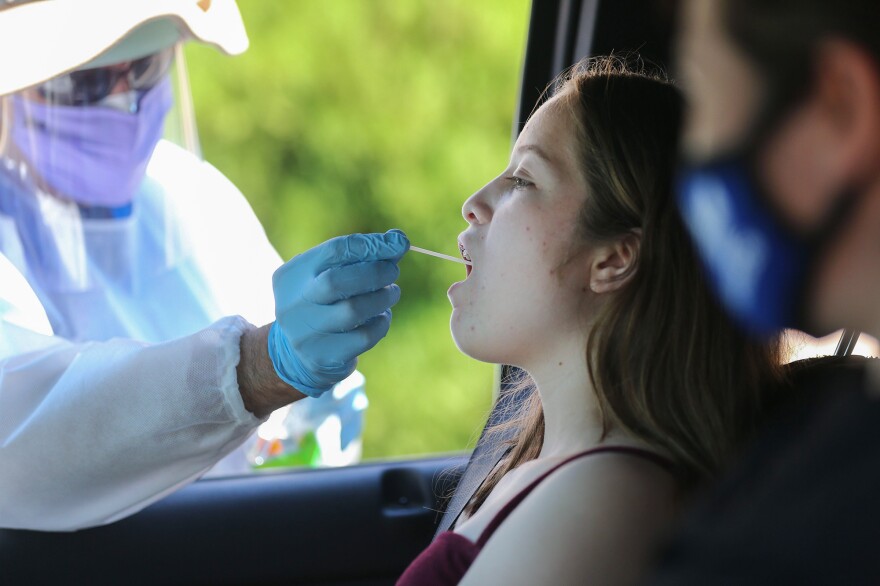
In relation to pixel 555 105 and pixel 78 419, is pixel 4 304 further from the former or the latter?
pixel 555 105

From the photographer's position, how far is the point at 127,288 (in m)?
2.10

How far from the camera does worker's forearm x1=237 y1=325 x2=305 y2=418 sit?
163 cm

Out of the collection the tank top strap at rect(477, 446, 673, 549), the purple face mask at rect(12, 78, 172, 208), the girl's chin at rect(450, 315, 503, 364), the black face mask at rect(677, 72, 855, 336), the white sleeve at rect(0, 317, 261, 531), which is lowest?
the white sleeve at rect(0, 317, 261, 531)

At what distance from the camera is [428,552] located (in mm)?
1245

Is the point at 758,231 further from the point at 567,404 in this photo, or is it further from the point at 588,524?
the point at 567,404

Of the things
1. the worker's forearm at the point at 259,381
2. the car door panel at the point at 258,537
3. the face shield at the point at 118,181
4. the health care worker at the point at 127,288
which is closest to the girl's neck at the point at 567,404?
the health care worker at the point at 127,288

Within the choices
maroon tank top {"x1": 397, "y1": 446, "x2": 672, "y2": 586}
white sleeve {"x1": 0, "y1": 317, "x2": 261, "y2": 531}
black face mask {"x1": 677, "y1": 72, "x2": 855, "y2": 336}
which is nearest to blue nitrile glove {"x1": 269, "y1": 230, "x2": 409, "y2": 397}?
white sleeve {"x1": 0, "y1": 317, "x2": 261, "y2": 531}

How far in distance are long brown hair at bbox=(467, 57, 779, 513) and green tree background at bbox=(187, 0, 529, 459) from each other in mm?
2092

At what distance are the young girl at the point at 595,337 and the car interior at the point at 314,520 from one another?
1.34 feet

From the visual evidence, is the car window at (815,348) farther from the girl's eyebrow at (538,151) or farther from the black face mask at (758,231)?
the black face mask at (758,231)

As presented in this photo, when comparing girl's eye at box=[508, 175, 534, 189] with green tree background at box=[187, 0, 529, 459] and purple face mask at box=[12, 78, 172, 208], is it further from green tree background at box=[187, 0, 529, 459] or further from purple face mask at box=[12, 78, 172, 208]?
green tree background at box=[187, 0, 529, 459]

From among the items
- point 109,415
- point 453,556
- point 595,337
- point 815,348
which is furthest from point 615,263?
point 109,415

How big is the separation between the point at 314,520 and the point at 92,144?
0.92 m

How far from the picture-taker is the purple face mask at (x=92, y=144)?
193cm
